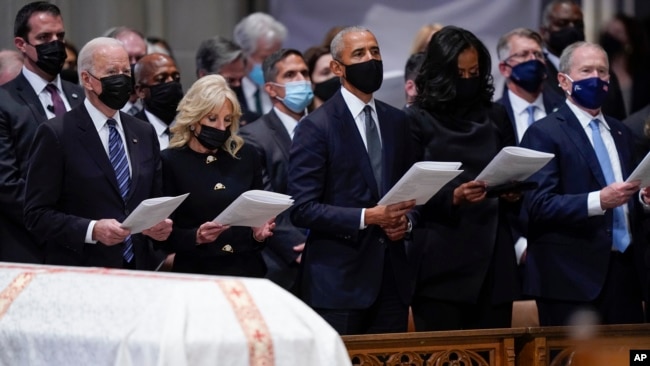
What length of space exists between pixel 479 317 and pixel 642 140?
135 centimetres

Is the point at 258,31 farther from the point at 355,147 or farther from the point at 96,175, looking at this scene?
the point at 96,175

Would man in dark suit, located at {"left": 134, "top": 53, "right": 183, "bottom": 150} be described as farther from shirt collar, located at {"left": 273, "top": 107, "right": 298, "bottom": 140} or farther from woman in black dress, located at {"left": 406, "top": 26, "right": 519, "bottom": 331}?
woman in black dress, located at {"left": 406, "top": 26, "right": 519, "bottom": 331}

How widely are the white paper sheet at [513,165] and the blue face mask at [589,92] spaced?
0.57 meters

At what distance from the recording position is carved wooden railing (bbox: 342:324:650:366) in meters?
5.54

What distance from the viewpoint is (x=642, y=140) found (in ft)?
22.8

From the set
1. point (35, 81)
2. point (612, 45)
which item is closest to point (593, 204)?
point (35, 81)

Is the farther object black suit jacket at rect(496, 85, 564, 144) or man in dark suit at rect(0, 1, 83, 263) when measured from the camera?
black suit jacket at rect(496, 85, 564, 144)

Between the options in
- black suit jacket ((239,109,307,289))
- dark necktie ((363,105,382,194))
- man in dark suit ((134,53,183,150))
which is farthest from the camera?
man in dark suit ((134,53,183,150))

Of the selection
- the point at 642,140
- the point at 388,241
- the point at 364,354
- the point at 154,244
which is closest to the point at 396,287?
the point at 388,241

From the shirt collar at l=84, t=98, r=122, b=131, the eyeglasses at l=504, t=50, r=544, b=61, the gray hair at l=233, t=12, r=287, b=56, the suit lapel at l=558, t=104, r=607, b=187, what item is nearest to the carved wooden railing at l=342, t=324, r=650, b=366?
the suit lapel at l=558, t=104, r=607, b=187

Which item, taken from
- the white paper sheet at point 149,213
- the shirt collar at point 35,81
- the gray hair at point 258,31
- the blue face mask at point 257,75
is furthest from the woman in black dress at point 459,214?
the gray hair at point 258,31

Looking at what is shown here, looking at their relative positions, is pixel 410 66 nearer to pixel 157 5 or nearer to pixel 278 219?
pixel 278 219

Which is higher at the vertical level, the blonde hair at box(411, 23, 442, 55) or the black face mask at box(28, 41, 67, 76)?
the blonde hair at box(411, 23, 442, 55)

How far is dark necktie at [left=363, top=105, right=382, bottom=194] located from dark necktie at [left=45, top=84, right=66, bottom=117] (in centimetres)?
144
